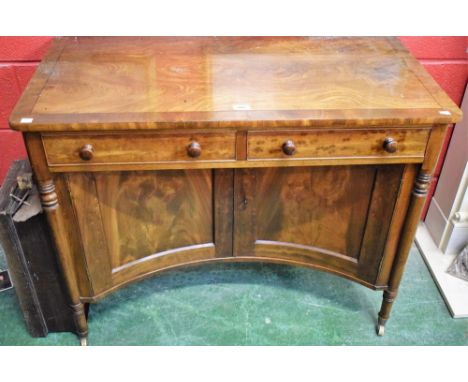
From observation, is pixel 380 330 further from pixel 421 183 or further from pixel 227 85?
pixel 227 85

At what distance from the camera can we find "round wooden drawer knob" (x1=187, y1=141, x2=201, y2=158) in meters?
1.26

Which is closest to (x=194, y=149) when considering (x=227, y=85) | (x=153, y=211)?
(x=227, y=85)

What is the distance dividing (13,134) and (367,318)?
1414 millimetres

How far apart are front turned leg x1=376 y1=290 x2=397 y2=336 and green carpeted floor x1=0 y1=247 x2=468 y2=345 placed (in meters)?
0.03

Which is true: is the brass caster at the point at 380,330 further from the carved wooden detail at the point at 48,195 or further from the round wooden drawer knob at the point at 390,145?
the carved wooden detail at the point at 48,195

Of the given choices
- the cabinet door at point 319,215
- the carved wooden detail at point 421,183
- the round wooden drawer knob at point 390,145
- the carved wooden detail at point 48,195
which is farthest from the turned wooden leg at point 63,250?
the carved wooden detail at point 421,183

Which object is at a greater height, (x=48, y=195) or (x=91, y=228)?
(x=48, y=195)

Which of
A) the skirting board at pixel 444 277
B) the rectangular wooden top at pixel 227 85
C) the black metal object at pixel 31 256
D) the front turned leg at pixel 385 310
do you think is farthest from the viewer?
the skirting board at pixel 444 277

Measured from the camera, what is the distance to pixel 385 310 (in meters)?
1.68

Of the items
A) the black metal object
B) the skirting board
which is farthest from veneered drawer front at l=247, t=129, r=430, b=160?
the skirting board

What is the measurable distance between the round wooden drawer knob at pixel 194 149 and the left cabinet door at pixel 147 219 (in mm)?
159

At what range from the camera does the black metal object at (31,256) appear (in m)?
1.46

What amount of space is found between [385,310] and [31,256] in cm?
110
